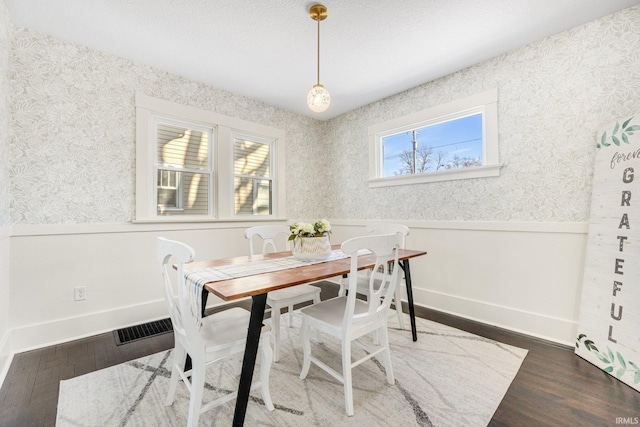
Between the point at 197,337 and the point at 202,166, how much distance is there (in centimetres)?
237

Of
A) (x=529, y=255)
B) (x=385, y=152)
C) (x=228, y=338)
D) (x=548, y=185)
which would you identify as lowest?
(x=228, y=338)

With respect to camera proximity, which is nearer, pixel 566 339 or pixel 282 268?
pixel 282 268

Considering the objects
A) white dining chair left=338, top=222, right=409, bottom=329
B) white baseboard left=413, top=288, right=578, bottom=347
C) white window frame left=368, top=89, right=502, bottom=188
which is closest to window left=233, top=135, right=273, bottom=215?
white window frame left=368, top=89, right=502, bottom=188

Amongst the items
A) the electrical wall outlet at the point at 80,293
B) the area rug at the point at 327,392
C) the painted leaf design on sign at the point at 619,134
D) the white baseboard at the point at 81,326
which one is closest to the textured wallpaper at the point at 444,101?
the painted leaf design on sign at the point at 619,134

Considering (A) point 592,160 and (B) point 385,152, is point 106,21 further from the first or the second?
(A) point 592,160

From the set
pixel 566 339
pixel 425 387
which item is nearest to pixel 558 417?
pixel 425 387

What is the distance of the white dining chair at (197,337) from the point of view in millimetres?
1245

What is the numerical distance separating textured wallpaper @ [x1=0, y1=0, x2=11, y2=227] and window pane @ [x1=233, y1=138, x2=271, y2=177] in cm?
188

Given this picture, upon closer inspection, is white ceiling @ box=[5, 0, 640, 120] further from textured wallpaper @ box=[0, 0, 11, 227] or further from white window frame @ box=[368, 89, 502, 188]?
white window frame @ box=[368, 89, 502, 188]

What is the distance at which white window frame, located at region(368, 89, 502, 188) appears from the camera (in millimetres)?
2650

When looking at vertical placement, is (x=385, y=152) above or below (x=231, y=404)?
above

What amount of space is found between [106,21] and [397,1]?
2.17 meters

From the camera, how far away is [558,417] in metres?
1.44

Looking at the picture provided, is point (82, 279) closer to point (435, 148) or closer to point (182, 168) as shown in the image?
point (182, 168)
